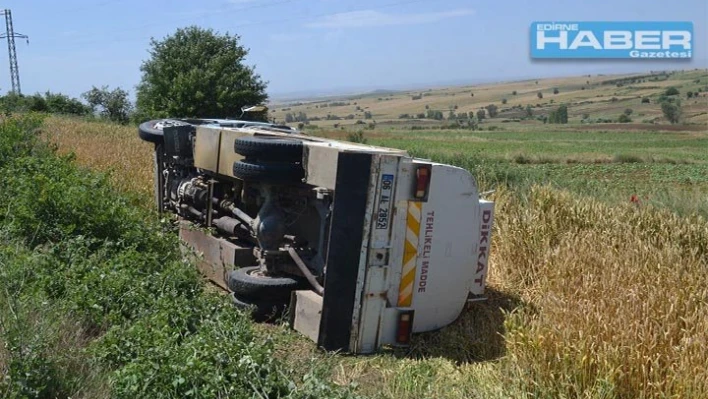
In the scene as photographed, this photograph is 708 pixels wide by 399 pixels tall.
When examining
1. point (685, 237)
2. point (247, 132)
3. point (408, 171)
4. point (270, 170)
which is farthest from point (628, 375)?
point (247, 132)

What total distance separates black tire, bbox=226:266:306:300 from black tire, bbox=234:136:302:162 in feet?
3.33

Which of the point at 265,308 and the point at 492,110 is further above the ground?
the point at 265,308

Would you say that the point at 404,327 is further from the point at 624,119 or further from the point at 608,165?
the point at 624,119

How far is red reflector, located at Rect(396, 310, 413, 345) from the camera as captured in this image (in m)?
5.88

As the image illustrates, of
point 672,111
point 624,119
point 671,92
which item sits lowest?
point 624,119

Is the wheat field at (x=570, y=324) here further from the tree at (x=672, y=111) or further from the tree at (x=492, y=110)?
the tree at (x=492, y=110)

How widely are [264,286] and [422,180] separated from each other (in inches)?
64.0

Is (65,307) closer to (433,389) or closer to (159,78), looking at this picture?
(433,389)

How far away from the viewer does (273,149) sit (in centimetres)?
633

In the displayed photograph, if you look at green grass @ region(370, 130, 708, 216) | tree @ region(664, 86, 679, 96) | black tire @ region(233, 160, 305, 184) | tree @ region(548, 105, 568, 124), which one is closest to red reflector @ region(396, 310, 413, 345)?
black tire @ region(233, 160, 305, 184)

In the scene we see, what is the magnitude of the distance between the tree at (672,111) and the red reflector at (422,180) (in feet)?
306

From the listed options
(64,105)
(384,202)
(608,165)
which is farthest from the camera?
(64,105)

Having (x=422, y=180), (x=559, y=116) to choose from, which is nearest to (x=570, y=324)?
(x=422, y=180)

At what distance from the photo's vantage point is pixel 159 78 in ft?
154
